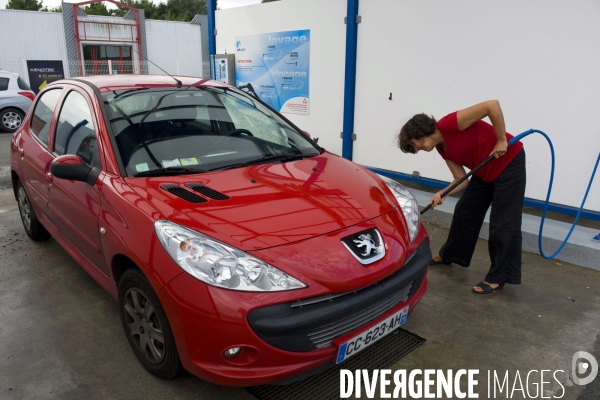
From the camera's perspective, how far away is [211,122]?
10.8 ft

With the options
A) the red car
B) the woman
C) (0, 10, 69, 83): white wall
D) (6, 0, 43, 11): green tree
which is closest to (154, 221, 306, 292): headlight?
the red car

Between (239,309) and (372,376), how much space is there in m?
0.99

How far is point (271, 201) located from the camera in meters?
2.46

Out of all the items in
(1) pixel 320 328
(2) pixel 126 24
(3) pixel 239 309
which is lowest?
(1) pixel 320 328

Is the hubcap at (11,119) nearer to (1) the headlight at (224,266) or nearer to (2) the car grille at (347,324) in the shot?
(1) the headlight at (224,266)

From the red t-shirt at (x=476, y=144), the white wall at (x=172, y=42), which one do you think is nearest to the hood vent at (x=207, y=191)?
the red t-shirt at (x=476, y=144)

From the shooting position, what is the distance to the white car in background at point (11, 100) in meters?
11.8

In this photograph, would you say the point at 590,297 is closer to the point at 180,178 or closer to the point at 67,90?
the point at 180,178

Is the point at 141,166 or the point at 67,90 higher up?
the point at 67,90

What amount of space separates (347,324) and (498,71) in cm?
355

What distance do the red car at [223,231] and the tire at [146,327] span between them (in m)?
0.01

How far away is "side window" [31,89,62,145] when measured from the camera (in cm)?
370

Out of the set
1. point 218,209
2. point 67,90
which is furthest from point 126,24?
point 218,209

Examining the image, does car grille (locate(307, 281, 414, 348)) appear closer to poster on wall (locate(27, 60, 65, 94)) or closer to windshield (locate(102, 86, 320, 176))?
windshield (locate(102, 86, 320, 176))
